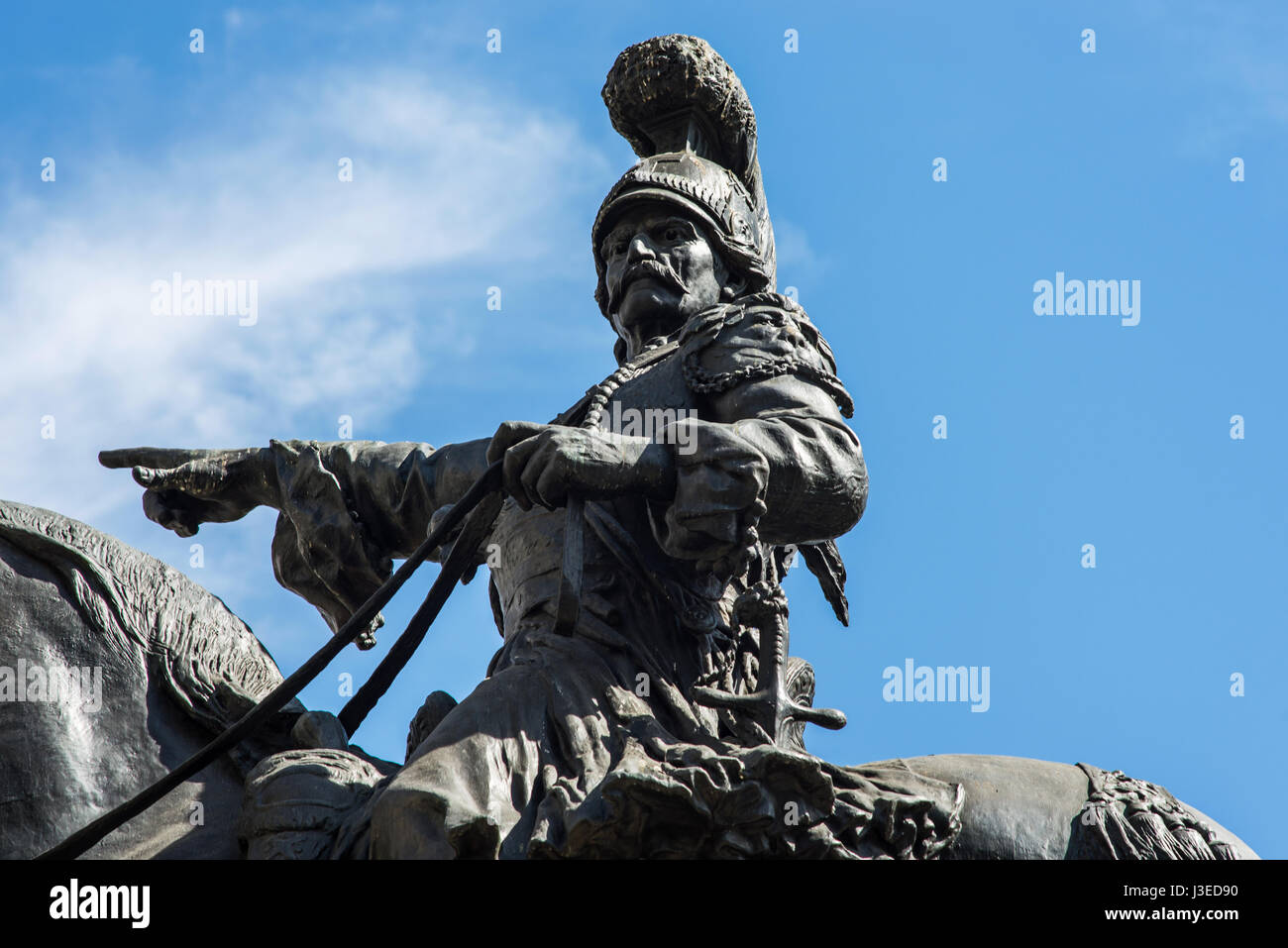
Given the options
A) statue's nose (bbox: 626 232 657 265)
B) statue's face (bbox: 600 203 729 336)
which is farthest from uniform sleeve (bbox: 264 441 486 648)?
statue's nose (bbox: 626 232 657 265)

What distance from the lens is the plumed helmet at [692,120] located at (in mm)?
11000

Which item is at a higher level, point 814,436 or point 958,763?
point 814,436

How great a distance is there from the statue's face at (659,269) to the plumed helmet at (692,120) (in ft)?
1.03

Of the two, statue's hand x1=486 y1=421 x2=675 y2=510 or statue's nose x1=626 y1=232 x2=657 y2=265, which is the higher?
statue's nose x1=626 y1=232 x2=657 y2=265

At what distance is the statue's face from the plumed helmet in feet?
1.03

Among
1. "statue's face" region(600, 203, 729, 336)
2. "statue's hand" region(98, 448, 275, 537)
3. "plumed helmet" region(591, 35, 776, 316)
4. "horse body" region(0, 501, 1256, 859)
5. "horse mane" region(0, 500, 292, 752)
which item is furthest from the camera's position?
"plumed helmet" region(591, 35, 776, 316)

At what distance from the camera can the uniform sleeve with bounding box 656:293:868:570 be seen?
8383 millimetres

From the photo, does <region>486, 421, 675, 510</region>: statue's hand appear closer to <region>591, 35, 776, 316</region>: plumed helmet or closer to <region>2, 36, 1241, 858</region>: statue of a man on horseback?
<region>2, 36, 1241, 858</region>: statue of a man on horseback
